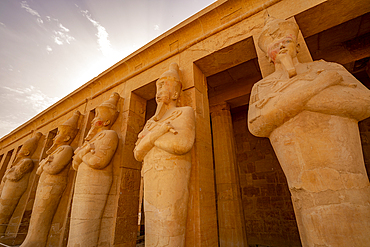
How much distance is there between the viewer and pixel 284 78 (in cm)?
204

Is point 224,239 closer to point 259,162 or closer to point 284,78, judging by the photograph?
point 259,162

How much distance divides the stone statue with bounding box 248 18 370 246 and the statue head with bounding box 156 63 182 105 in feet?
4.59

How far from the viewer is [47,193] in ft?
13.7

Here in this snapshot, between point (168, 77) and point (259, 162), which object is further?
point (259, 162)

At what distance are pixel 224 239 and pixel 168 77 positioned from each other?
375 centimetres

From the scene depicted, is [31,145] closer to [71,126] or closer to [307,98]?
[71,126]

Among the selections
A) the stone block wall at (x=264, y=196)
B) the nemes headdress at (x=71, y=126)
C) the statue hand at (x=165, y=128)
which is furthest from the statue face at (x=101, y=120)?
the stone block wall at (x=264, y=196)

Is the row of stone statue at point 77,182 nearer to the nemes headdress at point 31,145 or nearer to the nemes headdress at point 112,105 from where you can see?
the nemes headdress at point 112,105

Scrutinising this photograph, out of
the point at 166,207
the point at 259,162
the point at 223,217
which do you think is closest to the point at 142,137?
the point at 166,207

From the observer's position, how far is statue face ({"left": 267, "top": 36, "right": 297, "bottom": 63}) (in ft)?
6.93

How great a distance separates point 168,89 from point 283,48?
1.66 m

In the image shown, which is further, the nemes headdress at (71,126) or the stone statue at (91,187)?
the nemes headdress at (71,126)

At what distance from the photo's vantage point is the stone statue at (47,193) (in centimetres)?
397

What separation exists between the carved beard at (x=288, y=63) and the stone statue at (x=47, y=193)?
4646mm
